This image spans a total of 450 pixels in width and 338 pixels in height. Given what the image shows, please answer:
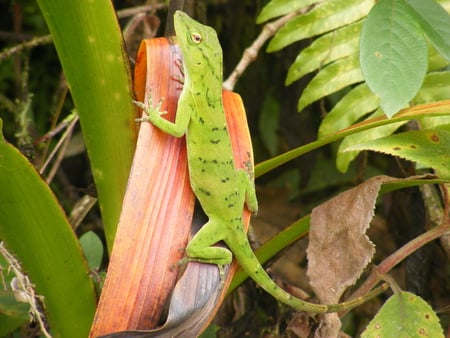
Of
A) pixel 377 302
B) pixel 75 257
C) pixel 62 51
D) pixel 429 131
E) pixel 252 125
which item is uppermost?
pixel 62 51

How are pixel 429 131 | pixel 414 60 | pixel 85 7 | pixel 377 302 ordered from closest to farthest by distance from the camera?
pixel 414 60
pixel 85 7
pixel 429 131
pixel 377 302

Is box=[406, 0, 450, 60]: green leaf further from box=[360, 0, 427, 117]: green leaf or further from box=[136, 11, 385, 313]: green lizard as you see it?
box=[136, 11, 385, 313]: green lizard

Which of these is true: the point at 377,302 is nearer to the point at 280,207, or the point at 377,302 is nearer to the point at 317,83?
the point at 280,207

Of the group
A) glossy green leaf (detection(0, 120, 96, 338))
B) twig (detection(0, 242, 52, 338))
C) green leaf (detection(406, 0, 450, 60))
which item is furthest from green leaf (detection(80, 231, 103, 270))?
green leaf (detection(406, 0, 450, 60))

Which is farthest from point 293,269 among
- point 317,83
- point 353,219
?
point 353,219

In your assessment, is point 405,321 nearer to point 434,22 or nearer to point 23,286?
point 434,22

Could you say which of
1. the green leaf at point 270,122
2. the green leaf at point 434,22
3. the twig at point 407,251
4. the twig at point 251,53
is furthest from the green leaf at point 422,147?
the green leaf at point 270,122

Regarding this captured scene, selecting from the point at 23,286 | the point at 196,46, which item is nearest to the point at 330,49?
the point at 196,46
